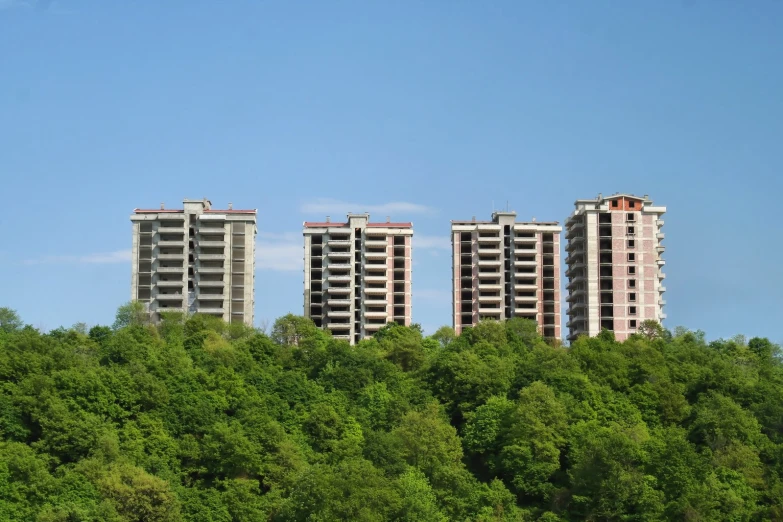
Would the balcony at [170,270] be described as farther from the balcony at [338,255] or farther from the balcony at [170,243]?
the balcony at [338,255]

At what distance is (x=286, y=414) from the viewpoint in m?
68.8

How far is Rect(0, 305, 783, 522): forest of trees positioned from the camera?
57719mm

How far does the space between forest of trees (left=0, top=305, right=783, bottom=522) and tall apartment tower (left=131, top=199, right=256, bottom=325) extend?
90.2ft

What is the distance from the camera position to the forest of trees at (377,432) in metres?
57.7

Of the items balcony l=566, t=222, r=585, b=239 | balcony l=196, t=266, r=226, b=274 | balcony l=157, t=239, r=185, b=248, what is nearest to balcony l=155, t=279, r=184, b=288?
balcony l=196, t=266, r=226, b=274

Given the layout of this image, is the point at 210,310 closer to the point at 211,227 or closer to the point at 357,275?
the point at 211,227

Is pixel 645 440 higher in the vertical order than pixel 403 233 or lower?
lower

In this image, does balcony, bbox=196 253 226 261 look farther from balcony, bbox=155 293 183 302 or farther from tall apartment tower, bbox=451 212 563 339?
tall apartment tower, bbox=451 212 563 339

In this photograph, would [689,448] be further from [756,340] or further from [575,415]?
[756,340]

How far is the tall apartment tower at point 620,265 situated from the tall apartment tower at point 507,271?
3877 mm

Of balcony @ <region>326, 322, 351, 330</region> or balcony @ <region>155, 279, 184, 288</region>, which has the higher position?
balcony @ <region>155, 279, 184, 288</region>

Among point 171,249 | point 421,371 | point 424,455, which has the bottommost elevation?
point 424,455

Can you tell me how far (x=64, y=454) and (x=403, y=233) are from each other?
2250 inches

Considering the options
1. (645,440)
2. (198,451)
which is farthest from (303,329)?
(645,440)
